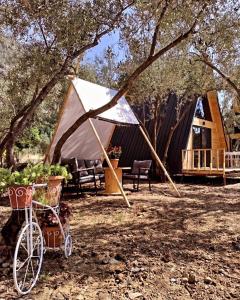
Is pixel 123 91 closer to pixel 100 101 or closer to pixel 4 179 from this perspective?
pixel 100 101

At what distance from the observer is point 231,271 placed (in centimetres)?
402

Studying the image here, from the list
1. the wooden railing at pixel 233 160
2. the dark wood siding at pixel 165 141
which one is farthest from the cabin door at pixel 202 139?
the dark wood siding at pixel 165 141

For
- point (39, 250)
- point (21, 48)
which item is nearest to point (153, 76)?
point (21, 48)

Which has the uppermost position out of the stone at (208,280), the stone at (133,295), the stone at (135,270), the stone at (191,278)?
the stone at (135,270)

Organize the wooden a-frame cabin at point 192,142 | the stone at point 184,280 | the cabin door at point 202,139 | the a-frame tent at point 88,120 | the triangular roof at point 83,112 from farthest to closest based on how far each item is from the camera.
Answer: the cabin door at point 202,139
the wooden a-frame cabin at point 192,142
the triangular roof at point 83,112
the a-frame tent at point 88,120
the stone at point 184,280

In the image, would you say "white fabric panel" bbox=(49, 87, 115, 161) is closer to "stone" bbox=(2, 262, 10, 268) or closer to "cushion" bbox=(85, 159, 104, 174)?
"cushion" bbox=(85, 159, 104, 174)

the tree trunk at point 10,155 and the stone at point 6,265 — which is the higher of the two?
the tree trunk at point 10,155

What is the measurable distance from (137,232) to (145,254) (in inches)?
39.8

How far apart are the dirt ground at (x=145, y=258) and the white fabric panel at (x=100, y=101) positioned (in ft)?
Answer: 9.55

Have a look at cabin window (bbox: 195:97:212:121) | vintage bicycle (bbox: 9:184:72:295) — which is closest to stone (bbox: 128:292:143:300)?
vintage bicycle (bbox: 9:184:72:295)

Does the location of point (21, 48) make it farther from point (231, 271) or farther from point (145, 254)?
point (231, 271)

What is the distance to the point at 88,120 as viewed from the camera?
8.46 meters

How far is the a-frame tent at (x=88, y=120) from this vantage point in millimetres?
8984

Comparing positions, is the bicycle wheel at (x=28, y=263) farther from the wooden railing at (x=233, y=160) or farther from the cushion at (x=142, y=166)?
the wooden railing at (x=233, y=160)
